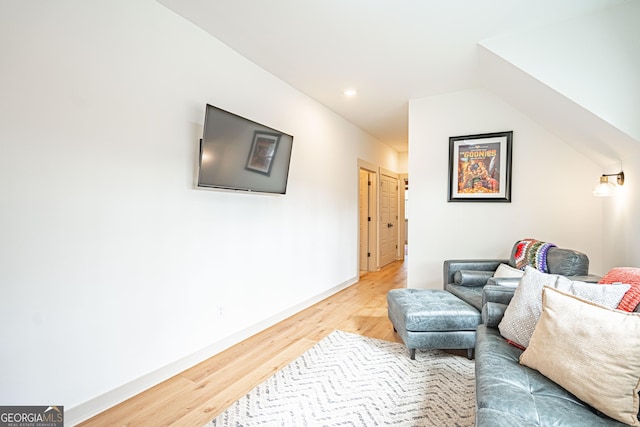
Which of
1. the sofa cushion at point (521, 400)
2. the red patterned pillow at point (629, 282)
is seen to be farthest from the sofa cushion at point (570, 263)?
the sofa cushion at point (521, 400)

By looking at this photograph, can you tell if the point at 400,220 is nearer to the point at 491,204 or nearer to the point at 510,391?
the point at 491,204

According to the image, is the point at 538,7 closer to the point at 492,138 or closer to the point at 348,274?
the point at 492,138

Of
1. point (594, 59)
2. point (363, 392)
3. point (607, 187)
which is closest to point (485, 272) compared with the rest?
point (607, 187)

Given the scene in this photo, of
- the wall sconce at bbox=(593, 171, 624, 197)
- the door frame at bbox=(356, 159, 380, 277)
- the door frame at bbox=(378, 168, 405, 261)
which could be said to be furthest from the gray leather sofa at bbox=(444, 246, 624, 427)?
the door frame at bbox=(378, 168, 405, 261)

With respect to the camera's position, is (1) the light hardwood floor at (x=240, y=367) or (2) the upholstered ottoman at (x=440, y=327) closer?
(1) the light hardwood floor at (x=240, y=367)

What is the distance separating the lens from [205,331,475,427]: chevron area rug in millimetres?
1839

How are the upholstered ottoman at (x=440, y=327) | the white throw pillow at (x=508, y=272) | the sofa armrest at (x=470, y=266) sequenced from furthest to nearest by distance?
the sofa armrest at (x=470, y=266), the white throw pillow at (x=508, y=272), the upholstered ottoman at (x=440, y=327)

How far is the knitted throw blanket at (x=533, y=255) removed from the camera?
288 centimetres

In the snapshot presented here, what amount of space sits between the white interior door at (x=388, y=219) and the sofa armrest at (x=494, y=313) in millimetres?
4539

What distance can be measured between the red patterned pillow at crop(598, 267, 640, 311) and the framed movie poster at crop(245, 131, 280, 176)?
8.61 feet

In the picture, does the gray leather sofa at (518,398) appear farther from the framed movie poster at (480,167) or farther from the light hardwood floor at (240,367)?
the framed movie poster at (480,167)

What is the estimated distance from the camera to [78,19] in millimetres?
1816

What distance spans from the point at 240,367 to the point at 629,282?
2.57 m

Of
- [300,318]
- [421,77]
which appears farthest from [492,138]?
[300,318]
